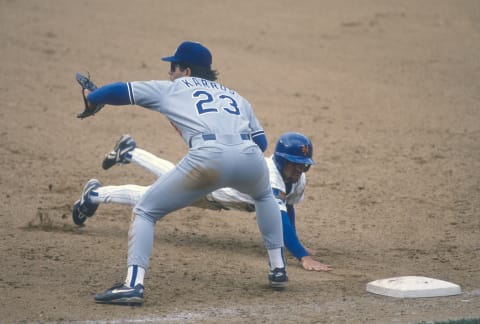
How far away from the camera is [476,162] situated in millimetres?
9641

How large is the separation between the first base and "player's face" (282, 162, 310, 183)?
1.10m

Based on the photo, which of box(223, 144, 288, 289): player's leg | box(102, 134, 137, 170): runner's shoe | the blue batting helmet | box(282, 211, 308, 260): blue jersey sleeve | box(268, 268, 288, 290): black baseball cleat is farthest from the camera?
box(102, 134, 137, 170): runner's shoe

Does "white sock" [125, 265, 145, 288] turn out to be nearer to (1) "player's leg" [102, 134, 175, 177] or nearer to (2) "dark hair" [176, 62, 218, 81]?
(2) "dark hair" [176, 62, 218, 81]

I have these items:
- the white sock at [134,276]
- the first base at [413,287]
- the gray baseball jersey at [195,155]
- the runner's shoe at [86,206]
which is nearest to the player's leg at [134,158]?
the runner's shoe at [86,206]

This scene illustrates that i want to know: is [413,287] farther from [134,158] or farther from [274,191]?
[134,158]

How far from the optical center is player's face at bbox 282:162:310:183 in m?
6.45

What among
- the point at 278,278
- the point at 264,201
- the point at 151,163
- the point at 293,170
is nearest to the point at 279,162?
the point at 293,170

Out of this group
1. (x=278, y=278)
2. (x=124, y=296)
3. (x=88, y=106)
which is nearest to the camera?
(x=124, y=296)

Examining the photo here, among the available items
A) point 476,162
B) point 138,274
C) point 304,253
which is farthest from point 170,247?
point 476,162

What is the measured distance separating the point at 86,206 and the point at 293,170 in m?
1.86

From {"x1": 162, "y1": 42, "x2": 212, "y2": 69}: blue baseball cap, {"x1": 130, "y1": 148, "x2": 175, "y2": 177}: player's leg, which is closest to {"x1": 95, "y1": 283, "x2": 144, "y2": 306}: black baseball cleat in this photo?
{"x1": 162, "y1": 42, "x2": 212, "y2": 69}: blue baseball cap

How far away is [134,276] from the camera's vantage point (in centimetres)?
518

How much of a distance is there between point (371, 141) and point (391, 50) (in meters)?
3.47

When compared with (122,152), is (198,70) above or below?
above
